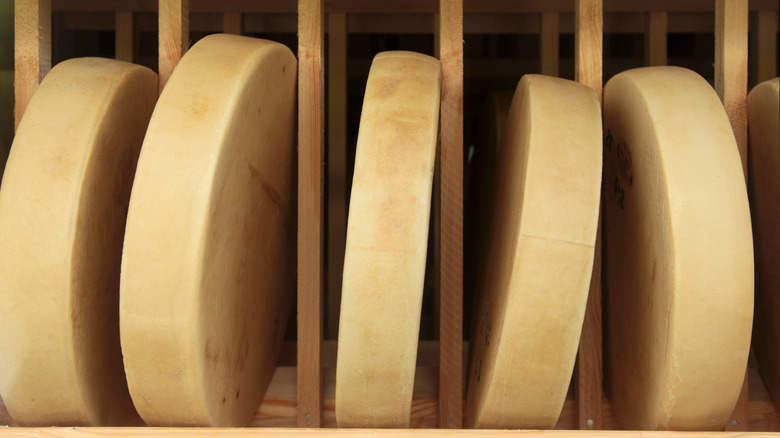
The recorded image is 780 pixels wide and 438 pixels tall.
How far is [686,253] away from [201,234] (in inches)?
17.5

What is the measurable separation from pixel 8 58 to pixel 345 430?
813mm

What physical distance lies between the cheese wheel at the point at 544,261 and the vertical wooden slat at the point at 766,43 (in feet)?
2.29

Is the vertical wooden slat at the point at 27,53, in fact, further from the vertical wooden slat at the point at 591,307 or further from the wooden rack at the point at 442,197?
the vertical wooden slat at the point at 591,307

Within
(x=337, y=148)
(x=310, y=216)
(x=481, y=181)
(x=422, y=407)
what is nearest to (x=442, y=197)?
(x=310, y=216)

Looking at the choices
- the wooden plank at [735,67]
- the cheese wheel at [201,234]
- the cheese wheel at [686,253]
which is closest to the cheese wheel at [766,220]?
the wooden plank at [735,67]

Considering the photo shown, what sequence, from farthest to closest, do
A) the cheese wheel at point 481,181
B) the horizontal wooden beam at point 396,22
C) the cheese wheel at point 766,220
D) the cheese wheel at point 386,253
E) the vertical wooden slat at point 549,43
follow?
the horizontal wooden beam at point 396,22
the vertical wooden slat at point 549,43
the cheese wheel at point 481,181
the cheese wheel at point 766,220
the cheese wheel at point 386,253

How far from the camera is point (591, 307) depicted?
2.97ft

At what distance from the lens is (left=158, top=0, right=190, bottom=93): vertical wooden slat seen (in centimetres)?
91

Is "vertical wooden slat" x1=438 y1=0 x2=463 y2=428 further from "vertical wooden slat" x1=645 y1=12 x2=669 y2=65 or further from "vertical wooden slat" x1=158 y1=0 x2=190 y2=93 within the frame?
"vertical wooden slat" x1=645 y1=12 x2=669 y2=65

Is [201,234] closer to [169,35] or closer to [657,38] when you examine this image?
[169,35]

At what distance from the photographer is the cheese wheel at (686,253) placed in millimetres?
675

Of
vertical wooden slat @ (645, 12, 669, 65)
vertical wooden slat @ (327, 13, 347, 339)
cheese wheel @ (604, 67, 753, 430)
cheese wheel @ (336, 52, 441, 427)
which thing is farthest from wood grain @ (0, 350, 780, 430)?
vertical wooden slat @ (645, 12, 669, 65)

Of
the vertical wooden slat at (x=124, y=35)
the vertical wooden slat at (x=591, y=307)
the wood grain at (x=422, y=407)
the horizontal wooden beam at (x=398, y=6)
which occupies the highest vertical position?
the horizontal wooden beam at (x=398, y=6)

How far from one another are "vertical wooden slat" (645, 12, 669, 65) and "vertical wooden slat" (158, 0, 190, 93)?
0.76 metres
